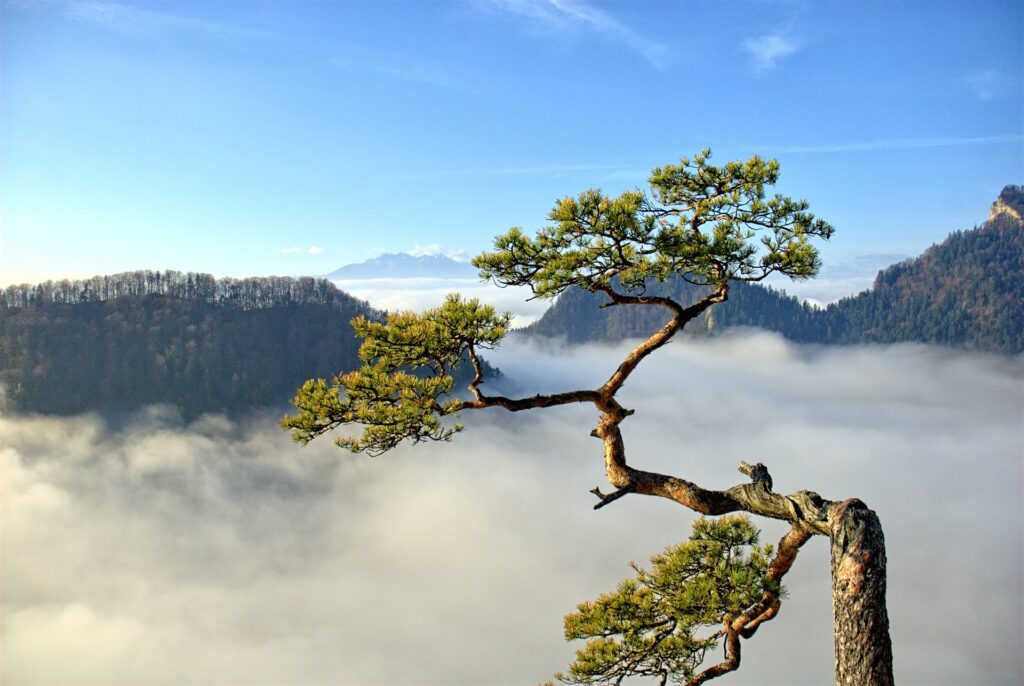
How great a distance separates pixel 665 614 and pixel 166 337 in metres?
115

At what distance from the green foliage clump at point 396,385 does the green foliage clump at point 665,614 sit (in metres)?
2.89

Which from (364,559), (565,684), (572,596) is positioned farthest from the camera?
(364,559)

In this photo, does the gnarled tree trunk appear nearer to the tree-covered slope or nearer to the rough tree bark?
the rough tree bark

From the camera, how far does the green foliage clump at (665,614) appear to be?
7727 mm

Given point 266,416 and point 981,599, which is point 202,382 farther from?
point 981,599

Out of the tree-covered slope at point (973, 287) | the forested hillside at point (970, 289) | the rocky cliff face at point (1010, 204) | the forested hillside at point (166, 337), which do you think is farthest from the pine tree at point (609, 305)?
the rocky cliff face at point (1010, 204)

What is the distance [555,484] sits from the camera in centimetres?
17225

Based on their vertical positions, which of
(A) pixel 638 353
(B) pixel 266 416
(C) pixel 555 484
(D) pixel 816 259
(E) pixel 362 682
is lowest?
(E) pixel 362 682

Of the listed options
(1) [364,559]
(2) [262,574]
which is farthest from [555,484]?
(2) [262,574]

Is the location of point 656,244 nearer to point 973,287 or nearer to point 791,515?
point 791,515

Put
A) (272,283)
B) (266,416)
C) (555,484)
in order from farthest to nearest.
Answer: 1. (555,484)
2. (266,416)
3. (272,283)

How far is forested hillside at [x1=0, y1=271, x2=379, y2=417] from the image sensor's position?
4063 inches

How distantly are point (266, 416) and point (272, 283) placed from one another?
85.6 ft

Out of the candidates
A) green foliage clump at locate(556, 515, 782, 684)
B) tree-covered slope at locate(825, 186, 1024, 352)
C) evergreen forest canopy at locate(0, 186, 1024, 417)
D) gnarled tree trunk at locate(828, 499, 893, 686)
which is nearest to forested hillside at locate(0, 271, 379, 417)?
evergreen forest canopy at locate(0, 186, 1024, 417)
